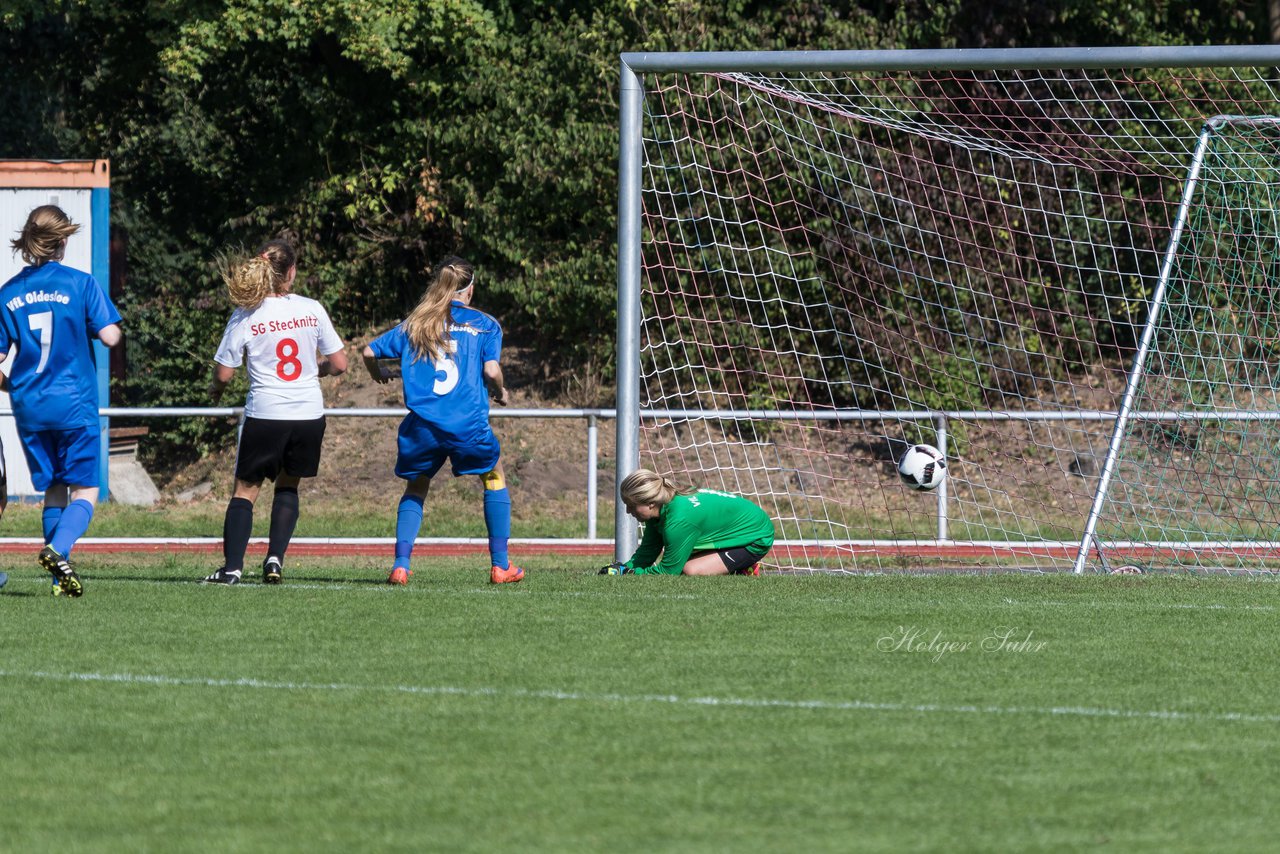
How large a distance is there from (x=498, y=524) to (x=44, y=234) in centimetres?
271

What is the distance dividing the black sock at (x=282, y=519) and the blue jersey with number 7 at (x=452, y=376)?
797 mm

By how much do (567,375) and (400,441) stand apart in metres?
13.4

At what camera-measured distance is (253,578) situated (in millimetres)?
9367

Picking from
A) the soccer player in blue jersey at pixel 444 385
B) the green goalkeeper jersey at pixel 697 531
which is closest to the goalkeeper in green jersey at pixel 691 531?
the green goalkeeper jersey at pixel 697 531

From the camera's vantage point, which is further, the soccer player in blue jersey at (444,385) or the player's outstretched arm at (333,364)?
the soccer player in blue jersey at (444,385)

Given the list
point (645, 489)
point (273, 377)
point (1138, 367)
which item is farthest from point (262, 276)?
point (1138, 367)

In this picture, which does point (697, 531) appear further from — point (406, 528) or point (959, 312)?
point (959, 312)

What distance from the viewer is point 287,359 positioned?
8.67 meters

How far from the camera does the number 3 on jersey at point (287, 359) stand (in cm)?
866

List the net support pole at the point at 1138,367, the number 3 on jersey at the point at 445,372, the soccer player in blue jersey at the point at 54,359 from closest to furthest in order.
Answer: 1. the soccer player in blue jersey at the point at 54,359
2. the number 3 on jersey at the point at 445,372
3. the net support pole at the point at 1138,367

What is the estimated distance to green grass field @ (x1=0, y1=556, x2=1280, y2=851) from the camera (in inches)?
160

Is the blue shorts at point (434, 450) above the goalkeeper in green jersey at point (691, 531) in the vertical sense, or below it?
above

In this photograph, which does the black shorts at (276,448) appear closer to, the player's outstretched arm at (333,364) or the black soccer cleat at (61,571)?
the player's outstretched arm at (333,364)

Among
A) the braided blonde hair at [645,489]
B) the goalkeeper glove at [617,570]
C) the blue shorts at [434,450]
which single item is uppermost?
the blue shorts at [434,450]
